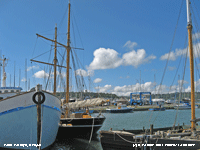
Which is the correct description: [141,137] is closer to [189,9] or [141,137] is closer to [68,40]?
[189,9]

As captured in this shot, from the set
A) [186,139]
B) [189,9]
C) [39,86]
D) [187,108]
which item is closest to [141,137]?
[186,139]

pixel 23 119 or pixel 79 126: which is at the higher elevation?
pixel 23 119

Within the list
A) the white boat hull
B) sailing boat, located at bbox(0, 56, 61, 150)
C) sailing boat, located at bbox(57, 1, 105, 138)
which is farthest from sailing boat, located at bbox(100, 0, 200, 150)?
sailing boat, located at bbox(57, 1, 105, 138)

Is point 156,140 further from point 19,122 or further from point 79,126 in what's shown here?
point 79,126

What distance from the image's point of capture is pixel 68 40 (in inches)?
1072

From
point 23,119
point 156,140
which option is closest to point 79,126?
point 23,119

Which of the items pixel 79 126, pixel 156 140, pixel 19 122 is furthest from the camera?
pixel 79 126

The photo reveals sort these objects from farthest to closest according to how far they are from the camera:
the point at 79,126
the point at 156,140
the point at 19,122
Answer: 1. the point at 79,126
2. the point at 19,122
3. the point at 156,140

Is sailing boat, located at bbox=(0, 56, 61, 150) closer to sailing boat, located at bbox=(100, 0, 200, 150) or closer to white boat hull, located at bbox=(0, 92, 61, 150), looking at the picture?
white boat hull, located at bbox=(0, 92, 61, 150)

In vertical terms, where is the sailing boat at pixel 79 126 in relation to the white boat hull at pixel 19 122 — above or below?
below

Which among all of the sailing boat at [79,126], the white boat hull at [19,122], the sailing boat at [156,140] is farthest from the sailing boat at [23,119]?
the sailing boat at [79,126]

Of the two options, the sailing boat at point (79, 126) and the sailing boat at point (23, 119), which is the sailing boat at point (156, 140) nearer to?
the sailing boat at point (23, 119)

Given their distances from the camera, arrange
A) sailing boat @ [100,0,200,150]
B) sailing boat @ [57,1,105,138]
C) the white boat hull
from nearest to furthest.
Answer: sailing boat @ [100,0,200,150] → the white boat hull → sailing boat @ [57,1,105,138]

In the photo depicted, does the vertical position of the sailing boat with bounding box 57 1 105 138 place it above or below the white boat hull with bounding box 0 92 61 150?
below
